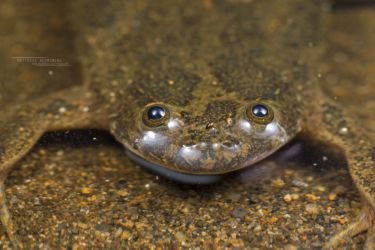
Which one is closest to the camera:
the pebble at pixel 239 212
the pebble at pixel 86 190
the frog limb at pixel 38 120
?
the pebble at pixel 239 212

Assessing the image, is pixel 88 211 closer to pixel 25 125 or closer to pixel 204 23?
pixel 25 125

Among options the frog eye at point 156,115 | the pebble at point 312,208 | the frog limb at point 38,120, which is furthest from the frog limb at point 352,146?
the frog limb at point 38,120

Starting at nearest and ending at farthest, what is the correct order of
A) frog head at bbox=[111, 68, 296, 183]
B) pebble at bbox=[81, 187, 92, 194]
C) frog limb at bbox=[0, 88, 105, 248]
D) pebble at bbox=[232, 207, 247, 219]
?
1. frog head at bbox=[111, 68, 296, 183]
2. pebble at bbox=[232, 207, 247, 219]
3. pebble at bbox=[81, 187, 92, 194]
4. frog limb at bbox=[0, 88, 105, 248]

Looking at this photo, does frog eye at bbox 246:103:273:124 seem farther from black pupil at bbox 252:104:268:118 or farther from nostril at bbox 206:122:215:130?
nostril at bbox 206:122:215:130

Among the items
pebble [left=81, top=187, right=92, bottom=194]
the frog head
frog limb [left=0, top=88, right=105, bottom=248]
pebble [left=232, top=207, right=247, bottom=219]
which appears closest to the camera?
the frog head

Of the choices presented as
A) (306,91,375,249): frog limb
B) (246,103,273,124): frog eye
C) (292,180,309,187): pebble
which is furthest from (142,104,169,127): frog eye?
(306,91,375,249): frog limb

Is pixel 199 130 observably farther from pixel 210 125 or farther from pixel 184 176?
pixel 184 176

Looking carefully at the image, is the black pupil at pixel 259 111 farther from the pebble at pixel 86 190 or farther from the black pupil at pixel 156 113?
the pebble at pixel 86 190

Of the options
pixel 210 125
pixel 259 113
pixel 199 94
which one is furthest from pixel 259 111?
pixel 199 94
